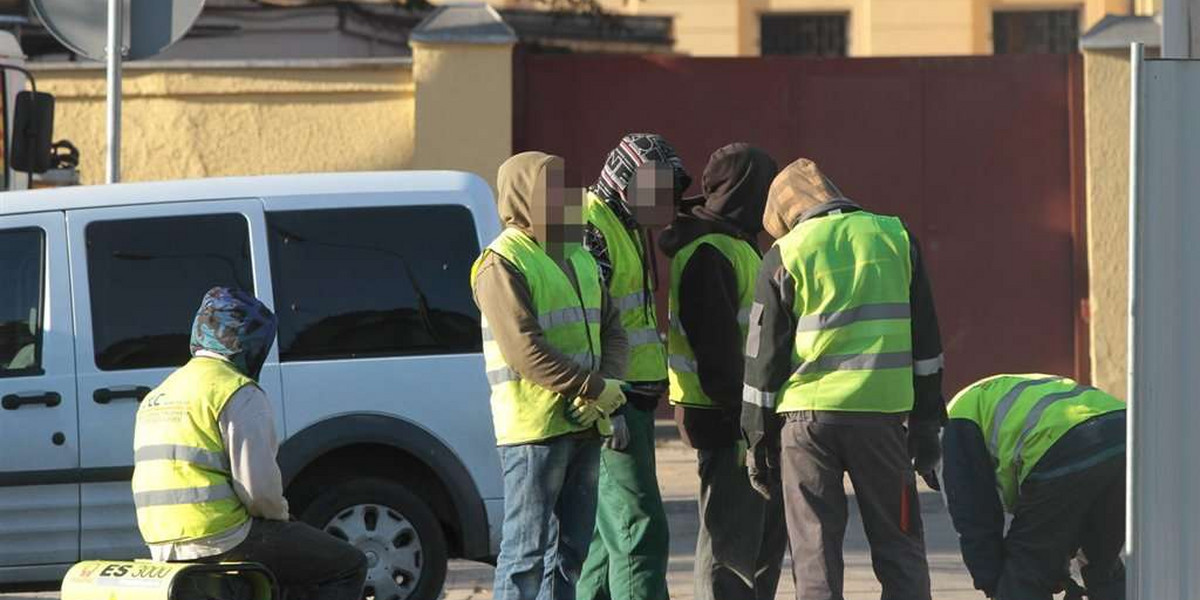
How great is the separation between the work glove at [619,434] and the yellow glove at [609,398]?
0.66 feet

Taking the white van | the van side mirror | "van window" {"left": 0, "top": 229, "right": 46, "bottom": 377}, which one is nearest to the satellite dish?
the van side mirror

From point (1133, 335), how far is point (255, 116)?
375 inches

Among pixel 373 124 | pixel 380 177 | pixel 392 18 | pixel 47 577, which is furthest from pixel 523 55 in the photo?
pixel 47 577

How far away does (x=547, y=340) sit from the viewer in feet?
20.8

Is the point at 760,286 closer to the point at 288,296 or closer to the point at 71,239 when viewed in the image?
the point at 288,296

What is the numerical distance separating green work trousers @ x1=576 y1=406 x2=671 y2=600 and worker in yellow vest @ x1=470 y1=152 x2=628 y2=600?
378mm

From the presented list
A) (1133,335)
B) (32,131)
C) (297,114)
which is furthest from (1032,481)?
(297,114)

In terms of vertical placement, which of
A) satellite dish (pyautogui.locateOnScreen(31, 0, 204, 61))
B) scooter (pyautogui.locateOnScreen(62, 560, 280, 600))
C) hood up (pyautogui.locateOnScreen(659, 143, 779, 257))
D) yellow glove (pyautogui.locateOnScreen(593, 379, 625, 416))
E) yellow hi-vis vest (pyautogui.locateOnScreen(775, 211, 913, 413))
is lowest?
scooter (pyautogui.locateOnScreen(62, 560, 280, 600))

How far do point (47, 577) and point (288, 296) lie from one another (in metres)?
1.44

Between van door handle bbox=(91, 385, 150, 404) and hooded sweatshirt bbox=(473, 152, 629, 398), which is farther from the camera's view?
van door handle bbox=(91, 385, 150, 404)

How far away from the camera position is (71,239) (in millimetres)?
7797

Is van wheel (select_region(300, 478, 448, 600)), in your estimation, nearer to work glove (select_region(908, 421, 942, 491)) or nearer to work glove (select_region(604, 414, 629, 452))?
work glove (select_region(604, 414, 629, 452))

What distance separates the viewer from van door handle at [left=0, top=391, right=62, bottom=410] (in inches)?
302

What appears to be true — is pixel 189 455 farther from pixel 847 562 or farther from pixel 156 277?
pixel 847 562
